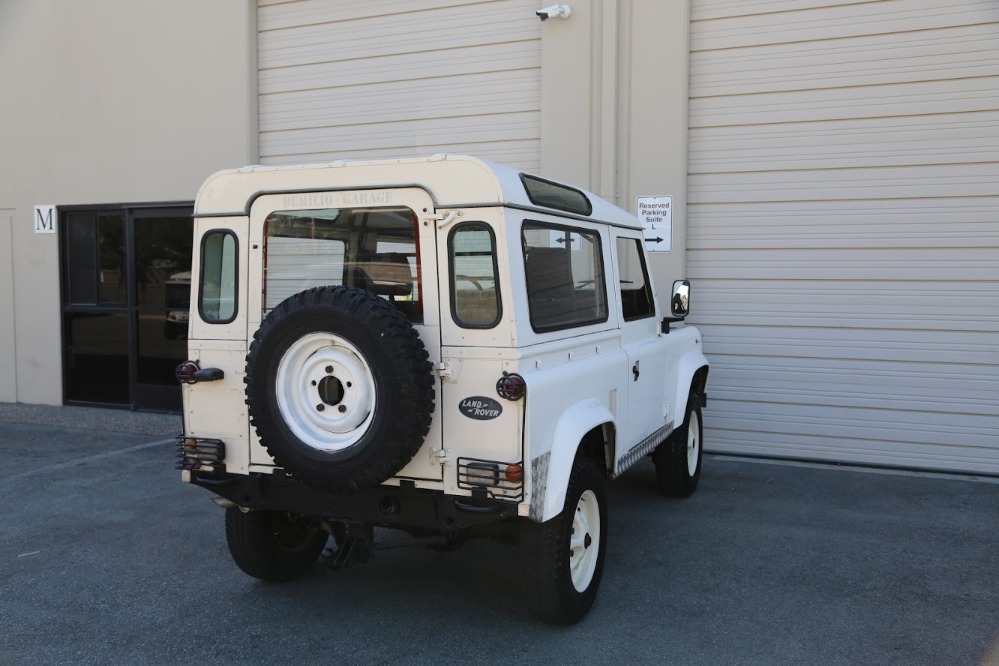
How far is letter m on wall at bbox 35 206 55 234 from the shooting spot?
10219 millimetres

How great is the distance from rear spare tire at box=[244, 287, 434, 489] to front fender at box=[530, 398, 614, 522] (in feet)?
1.86

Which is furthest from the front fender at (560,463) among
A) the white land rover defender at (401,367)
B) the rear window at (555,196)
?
the rear window at (555,196)

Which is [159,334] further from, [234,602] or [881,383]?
[881,383]

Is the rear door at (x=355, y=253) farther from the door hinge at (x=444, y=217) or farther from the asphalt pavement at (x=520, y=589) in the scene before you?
the asphalt pavement at (x=520, y=589)

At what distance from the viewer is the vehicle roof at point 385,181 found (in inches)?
150

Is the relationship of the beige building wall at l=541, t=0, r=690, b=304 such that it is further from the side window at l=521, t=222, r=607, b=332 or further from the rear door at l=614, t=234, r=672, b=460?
the side window at l=521, t=222, r=607, b=332

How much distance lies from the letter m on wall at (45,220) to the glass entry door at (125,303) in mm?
110

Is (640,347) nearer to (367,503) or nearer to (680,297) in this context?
(680,297)

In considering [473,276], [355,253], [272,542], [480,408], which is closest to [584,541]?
[480,408]

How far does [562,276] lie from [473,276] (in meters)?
0.74

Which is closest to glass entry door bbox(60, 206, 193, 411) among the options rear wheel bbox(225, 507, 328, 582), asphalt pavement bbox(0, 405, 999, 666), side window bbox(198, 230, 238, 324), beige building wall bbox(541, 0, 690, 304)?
asphalt pavement bbox(0, 405, 999, 666)

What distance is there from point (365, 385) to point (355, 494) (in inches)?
22.9

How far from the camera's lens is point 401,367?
358 centimetres

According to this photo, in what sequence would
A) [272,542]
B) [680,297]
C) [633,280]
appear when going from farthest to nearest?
[680,297], [633,280], [272,542]
